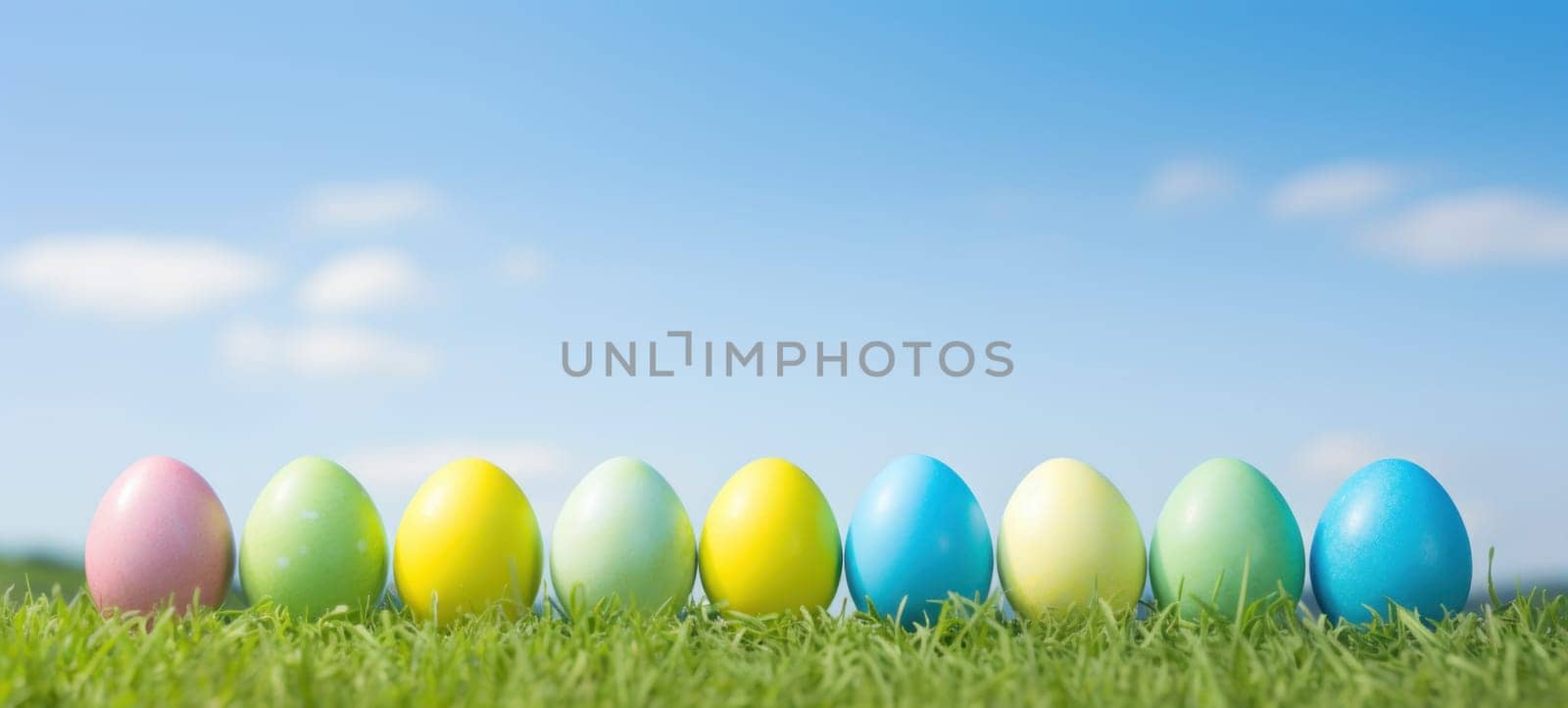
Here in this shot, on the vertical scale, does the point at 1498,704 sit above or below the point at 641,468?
below

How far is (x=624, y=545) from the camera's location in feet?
13.3

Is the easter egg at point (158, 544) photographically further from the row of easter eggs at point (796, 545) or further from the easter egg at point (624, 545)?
the easter egg at point (624, 545)

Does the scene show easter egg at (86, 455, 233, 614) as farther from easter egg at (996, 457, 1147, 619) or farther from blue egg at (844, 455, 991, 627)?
easter egg at (996, 457, 1147, 619)

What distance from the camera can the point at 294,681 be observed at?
122 inches

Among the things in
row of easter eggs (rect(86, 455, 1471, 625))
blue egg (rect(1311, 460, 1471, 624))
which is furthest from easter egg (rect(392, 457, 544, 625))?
blue egg (rect(1311, 460, 1471, 624))

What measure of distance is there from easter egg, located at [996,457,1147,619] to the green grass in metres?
0.09

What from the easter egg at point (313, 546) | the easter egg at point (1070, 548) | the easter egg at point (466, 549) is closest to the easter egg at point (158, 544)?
the easter egg at point (313, 546)

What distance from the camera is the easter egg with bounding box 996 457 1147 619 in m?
4.03

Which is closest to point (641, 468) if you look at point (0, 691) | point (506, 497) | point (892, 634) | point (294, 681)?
point (506, 497)

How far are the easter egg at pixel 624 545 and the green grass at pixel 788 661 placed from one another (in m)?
0.12

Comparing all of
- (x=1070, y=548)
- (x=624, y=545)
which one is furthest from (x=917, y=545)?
(x=624, y=545)

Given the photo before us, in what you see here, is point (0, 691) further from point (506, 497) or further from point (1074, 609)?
point (1074, 609)

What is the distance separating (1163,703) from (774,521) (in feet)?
4.88

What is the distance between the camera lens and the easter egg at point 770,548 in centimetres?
404
